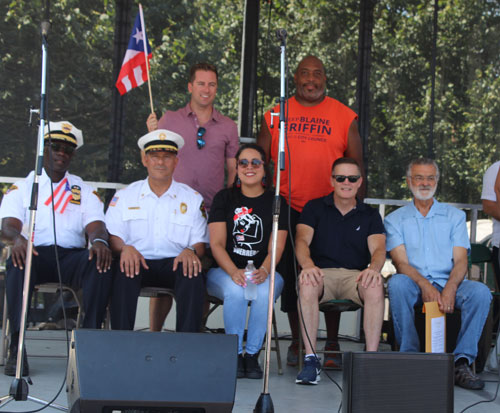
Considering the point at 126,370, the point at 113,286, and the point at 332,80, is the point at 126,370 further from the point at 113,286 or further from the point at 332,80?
the point at 332,80

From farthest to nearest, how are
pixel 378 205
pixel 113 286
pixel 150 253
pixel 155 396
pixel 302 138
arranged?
pixel 378 205 → pixel 302 138 → pixel 150 253 → pixel 113 286 → pixel 155 396

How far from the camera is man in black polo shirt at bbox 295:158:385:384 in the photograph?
3.92 meters

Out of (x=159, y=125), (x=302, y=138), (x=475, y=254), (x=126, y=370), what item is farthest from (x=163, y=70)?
(x=126, y=370)

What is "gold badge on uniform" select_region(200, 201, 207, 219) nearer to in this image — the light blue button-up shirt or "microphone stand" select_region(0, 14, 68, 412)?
Answer: the light blue button-up shirt

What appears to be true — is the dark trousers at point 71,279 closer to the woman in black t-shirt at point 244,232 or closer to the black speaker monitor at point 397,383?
the woman in black t-shirt at point 244,232

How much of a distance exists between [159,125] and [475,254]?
2122 mm

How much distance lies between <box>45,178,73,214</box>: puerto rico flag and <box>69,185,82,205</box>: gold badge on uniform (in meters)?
0.02

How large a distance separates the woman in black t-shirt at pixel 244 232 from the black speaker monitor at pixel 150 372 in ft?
4.36

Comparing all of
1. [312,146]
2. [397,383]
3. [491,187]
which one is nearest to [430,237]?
[491,187]

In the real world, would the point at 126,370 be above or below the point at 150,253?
below

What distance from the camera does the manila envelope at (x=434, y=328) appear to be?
3.72m

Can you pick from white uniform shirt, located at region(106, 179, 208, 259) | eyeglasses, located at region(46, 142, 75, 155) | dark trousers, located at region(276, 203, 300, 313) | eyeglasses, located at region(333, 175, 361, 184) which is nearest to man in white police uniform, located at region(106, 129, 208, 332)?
white uniform shirt, located at region(106, 179, 208, 259)

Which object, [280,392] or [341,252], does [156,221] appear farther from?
[280,392]

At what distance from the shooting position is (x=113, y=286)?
3.82m
